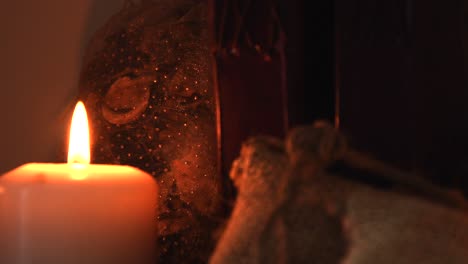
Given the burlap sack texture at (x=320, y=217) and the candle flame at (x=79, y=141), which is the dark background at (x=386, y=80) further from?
the candle flame at (x=79, y=141)

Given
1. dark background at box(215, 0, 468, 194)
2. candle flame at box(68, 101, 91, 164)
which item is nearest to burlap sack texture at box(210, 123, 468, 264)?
dark background at box(215, 0, 468, 194)

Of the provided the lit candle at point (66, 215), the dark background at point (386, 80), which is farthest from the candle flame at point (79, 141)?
the dark background at point (386, 80)

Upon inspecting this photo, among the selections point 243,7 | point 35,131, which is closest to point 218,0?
point 243,7

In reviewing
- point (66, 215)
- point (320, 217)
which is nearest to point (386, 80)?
point (320, 217)

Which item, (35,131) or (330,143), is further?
(35,131)

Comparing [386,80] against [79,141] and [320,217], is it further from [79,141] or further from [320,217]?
[79,141]

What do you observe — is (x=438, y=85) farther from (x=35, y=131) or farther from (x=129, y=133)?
(x=35, y=131)

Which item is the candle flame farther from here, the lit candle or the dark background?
the dark background
